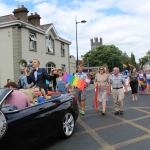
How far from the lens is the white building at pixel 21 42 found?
18.0 meters

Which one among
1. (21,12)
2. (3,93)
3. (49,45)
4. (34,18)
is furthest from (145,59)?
(3,93)

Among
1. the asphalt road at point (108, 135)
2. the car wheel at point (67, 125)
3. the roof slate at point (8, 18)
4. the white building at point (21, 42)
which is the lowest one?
the asphalt road at point (108, 135)

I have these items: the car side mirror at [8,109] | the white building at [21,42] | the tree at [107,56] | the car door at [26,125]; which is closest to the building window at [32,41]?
the white building at [21,42]

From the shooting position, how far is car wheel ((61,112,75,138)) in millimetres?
4465

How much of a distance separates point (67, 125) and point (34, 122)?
1.29 m

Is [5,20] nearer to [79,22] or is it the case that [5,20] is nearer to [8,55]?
[8,55]

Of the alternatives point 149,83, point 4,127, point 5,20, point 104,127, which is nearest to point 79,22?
point 5,20

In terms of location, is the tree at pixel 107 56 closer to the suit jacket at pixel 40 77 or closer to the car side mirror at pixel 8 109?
the suit jacket at pixel 40 77

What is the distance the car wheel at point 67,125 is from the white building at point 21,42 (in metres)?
14.1

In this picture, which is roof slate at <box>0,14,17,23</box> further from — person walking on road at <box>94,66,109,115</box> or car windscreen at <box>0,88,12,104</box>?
car windscreen at <box>0,88,12,104</box>

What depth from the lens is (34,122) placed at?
3.46 meters

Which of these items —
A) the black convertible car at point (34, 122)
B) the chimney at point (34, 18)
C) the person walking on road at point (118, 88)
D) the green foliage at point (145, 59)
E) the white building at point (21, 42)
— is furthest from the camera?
the green foliage at point (145, 59)

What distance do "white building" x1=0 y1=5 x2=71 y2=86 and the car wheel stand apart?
1409 cm

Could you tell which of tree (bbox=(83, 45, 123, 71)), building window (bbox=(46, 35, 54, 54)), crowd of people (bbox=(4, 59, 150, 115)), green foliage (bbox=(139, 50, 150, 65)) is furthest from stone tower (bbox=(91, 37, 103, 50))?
crowd of people (bbox=(4, 59, 150, 115))
